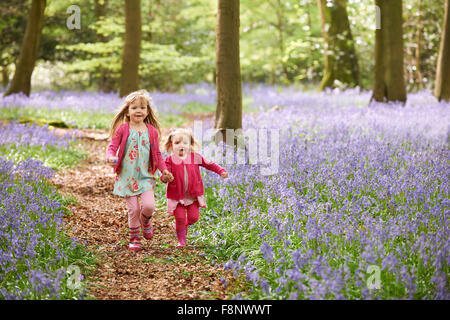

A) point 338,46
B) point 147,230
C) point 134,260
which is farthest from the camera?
point 338,46

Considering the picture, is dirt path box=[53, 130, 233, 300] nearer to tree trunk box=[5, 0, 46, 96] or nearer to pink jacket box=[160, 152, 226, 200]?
pink jacket box=[160, 152, 226, 200]

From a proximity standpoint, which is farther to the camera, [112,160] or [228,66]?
[228,66]

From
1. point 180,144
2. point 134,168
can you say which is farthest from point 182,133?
point 134,168

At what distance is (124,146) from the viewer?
187 inches

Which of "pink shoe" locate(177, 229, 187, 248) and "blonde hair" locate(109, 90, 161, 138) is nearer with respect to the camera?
"blonde hair" locate(109, 90, 161, 138)

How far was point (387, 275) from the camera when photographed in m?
3.22

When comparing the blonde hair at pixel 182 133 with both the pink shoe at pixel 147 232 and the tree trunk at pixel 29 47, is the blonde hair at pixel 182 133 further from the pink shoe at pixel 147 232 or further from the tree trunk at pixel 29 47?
the tree trunk at pixel 29 47

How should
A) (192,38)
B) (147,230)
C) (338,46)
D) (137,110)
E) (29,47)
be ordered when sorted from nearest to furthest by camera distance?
(137,110), (147,230), (29,47), (338,46), (192,38)

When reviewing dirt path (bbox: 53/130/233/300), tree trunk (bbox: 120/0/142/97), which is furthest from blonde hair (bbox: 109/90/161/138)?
tree trunk (bbox: 120/0/142/97)

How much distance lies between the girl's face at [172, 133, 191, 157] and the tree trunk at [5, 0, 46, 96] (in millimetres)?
12449

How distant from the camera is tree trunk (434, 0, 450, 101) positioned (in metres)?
12.3

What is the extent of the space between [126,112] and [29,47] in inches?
476

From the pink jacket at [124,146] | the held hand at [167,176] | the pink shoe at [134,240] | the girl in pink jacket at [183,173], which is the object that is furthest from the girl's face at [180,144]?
the pink shoe at [134,240]

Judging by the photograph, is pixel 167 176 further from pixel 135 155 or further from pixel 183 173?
pixel 135 155
